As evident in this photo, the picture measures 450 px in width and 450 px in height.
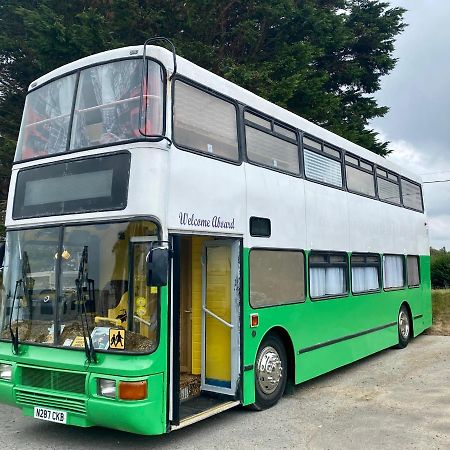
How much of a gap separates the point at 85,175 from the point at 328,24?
13.3 metres

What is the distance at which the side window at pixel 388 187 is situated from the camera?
1081 cm

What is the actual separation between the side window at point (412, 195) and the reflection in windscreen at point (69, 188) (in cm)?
856

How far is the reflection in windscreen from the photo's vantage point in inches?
212

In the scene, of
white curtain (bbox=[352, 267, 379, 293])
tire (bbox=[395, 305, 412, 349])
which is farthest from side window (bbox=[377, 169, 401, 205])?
tire (bbox=[395, 305, 412, 349])

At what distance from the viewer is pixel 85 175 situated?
18.1 feet

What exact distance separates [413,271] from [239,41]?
346 inches

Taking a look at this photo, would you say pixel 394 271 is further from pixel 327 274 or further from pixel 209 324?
pixel 209 324

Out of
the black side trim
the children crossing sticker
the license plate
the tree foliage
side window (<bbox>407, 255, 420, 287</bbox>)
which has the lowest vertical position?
the license plate

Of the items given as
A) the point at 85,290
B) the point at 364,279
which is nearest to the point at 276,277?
the point at 85,290

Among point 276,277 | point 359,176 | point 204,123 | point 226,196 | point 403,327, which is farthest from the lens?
point 403,327

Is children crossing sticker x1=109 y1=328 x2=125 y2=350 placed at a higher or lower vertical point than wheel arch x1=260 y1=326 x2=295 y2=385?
higher

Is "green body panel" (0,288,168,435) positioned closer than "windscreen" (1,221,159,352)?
Yes

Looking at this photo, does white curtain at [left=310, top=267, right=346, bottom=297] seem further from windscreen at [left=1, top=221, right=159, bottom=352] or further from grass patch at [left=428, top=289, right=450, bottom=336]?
→ grass patch at [left=428, top=289, right=450, bottom=336]

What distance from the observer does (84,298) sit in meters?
5.23
